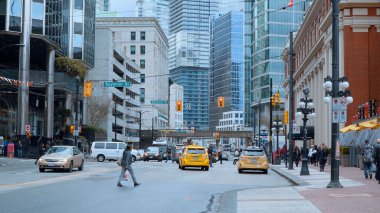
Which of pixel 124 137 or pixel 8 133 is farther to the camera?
pixel 124 137

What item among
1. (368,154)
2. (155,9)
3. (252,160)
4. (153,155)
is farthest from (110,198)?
(155,9)

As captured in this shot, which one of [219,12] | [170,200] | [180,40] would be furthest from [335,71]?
[180,40]

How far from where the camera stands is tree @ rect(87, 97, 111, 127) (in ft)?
269

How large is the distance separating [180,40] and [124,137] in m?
78.4

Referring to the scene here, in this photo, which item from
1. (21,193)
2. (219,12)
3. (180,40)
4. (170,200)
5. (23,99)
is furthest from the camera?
(180,40)

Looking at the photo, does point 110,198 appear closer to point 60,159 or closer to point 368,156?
point 368,156

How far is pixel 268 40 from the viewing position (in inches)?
4695

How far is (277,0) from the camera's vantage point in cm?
11262

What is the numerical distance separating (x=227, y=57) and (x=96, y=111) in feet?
196

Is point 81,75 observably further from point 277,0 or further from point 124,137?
point 277,0

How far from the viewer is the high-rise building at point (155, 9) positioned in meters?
173

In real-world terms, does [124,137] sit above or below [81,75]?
below

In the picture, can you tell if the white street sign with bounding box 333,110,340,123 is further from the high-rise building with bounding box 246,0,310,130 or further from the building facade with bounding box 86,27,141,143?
the high-rise building with bounding box 246,0,310,130

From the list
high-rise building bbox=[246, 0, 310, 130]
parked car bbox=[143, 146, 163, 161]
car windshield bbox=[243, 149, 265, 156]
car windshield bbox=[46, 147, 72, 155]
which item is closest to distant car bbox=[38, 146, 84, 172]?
car windshield bbox=[46, 147, 72, 155]
